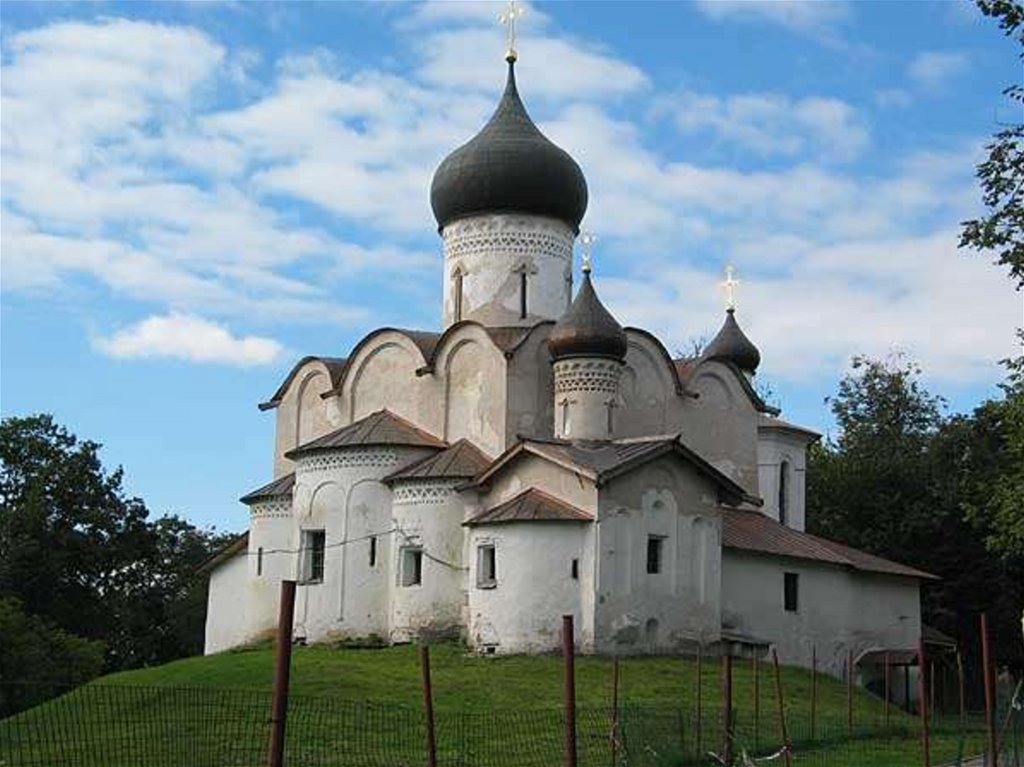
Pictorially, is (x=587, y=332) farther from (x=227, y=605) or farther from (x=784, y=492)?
(x=227, y=605)

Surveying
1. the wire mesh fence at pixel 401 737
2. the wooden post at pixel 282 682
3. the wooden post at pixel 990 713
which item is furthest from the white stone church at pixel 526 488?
the wooden post at pixel 282 682

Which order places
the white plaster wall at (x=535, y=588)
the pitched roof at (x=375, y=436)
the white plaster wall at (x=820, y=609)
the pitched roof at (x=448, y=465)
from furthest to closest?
the white plaster wall at (x=820, y=609) < the pitched roof at (x=375, y=436) < the pitched roof at (x=448, y=465) < the white plaster wall at (x=535, y=588)

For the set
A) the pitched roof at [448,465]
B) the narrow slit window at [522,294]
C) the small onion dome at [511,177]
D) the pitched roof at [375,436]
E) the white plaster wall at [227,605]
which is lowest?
the white plaster wall at [227,605]

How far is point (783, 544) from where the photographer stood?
32656 mm

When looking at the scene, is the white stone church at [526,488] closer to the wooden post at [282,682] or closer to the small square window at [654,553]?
the small square window at [654,553]

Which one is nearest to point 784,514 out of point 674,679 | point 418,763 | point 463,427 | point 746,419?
point 746,419

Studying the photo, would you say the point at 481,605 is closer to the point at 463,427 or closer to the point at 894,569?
the point at 463,427

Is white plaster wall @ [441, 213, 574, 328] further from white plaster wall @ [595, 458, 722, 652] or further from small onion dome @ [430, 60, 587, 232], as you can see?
white plaster wall @ [595, 458, 722, 652]

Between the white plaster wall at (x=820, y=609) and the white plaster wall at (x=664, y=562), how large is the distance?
1129 mm

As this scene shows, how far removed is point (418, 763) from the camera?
16.2 meters

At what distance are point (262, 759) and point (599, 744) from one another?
3.98 metres

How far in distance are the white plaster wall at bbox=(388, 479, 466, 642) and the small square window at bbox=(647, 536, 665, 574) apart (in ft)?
11.5

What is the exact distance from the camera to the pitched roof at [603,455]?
92.9ft

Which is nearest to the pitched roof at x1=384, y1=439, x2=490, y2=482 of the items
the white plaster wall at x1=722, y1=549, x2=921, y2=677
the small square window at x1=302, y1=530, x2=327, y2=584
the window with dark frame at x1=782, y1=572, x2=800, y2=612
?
the small square window at x1=302, y1=530, x2=327, y2=584
